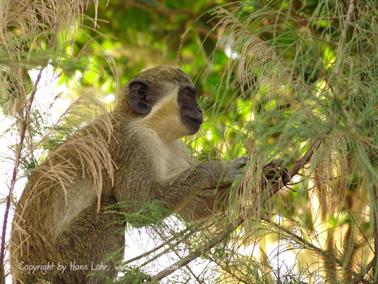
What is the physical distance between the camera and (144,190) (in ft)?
20.2

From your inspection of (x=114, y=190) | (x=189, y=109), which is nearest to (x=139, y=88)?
(x=189, y=109)

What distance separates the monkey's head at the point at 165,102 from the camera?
662 cm

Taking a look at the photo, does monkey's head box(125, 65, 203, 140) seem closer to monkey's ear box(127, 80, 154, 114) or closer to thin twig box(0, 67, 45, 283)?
monkey's ear box(127, 80, 154, 114)

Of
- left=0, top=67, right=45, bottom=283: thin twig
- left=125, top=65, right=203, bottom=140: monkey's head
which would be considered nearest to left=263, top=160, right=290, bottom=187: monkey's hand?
left=0, top=67, right=45, bottom=283: thin twig

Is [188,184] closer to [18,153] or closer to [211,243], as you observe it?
[211,243]

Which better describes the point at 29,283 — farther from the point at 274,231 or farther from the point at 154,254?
the point at 274,231

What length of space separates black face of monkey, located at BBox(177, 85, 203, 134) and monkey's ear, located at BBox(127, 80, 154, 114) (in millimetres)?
277

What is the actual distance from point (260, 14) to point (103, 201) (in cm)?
237

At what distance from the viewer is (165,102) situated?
6.78 m

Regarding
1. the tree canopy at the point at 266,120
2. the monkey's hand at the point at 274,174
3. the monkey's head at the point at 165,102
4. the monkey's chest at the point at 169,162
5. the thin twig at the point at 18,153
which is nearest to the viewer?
the tree canopy at the point at 266,120

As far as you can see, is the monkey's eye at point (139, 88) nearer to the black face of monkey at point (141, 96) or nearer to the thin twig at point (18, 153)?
the black face of monkey at point (141, 96)

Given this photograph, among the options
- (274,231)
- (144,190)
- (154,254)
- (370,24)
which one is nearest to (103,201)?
(144,190)

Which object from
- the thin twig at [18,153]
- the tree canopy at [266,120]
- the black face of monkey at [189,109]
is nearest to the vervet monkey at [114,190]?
the black face of monkey at [189,109]

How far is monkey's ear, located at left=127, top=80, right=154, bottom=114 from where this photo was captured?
670cm
